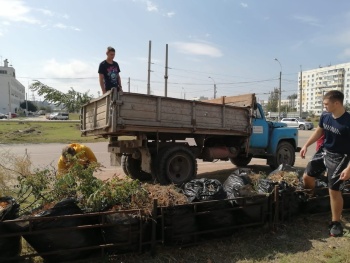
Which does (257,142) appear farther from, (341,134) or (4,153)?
(4,153)

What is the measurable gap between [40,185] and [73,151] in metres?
1.93

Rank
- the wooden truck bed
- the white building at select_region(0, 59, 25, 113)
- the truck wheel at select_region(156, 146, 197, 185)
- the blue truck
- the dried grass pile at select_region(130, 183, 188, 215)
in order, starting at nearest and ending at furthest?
the dried grass pile at select_region(130, 183, 188, 215), the wooden truck bed, the blue truck, the truck wheel at select_region(156, 146, 197, 185), the white building at select_region(0, 59, 25, 113)

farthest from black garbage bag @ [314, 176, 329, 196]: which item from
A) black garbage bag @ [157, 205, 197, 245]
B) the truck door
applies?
the truck door

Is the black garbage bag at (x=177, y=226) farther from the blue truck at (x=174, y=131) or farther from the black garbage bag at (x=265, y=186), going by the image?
the blue truck at (x=174, y=131)

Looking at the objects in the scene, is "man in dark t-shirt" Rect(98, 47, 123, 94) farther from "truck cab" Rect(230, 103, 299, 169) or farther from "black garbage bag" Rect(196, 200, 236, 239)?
"black garbage bag" Rect(196, 200, 236, 239)

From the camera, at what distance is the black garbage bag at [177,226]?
3.60 m

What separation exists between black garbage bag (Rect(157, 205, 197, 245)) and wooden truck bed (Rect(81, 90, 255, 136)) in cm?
274

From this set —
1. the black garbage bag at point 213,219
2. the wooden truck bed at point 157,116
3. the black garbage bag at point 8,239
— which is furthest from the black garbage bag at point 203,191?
the wooden truck bed at point 157,116

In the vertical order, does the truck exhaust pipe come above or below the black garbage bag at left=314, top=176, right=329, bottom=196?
above

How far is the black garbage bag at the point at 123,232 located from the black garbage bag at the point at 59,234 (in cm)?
16

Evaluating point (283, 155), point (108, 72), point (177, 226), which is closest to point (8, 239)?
point (177, 226)

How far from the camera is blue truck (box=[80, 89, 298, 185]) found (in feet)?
20.6

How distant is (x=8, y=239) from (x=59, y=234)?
0.44 m

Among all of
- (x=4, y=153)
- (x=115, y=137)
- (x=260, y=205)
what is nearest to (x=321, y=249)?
(x=260, y=205)
